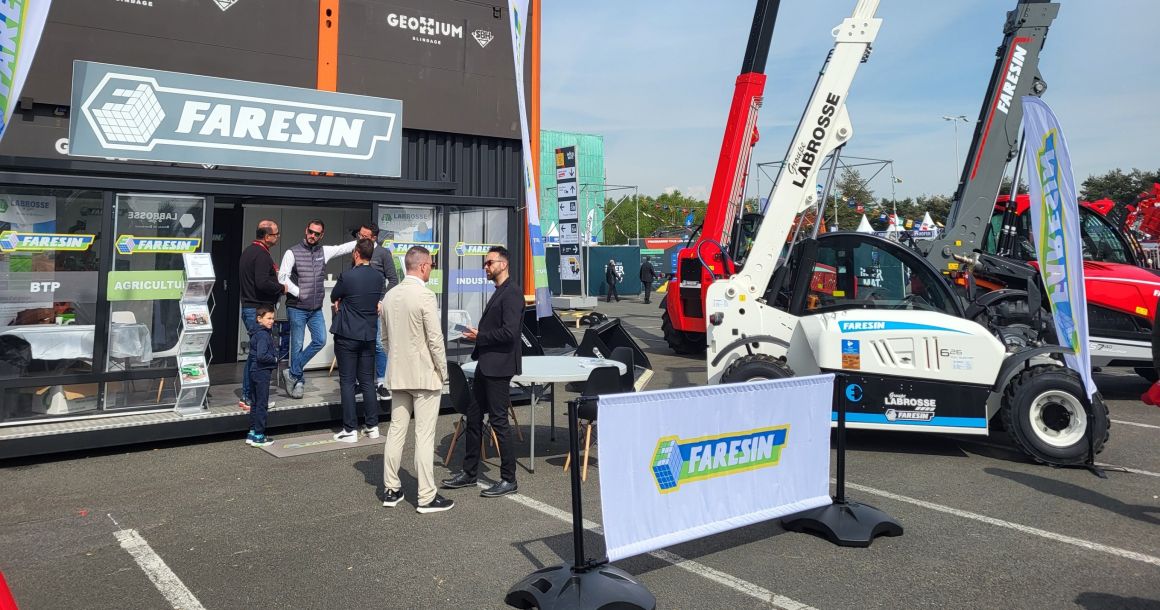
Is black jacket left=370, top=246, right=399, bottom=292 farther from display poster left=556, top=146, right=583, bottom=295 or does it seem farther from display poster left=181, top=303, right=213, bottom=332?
display poster left=556, top=146, right=583, bottom=295

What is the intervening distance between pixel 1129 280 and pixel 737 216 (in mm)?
5074

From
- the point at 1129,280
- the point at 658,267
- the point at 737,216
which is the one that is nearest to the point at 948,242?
the point at 1129,280

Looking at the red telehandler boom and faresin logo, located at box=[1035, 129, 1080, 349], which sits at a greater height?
the red telehandler boom

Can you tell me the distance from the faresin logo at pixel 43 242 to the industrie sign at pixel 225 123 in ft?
2.57

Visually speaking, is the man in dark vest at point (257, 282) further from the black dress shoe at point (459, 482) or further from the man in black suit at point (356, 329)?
the black dress shoe at point (459, 482)

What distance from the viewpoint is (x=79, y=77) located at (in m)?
6.87

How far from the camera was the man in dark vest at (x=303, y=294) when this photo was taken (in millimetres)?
7598

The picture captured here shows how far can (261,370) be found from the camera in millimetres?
6465

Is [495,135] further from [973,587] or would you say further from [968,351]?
[973,587]

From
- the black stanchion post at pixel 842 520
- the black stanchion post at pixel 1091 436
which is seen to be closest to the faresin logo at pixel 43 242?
the black stanchion post at pixel 842 520

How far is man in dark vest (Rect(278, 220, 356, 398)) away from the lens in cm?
760

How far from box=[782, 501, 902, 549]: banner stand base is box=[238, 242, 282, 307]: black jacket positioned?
4.73 meters

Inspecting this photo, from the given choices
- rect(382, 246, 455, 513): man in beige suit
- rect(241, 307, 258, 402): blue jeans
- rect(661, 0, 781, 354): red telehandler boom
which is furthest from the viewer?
rect(661, 0, 781, 354): red telehandler boom

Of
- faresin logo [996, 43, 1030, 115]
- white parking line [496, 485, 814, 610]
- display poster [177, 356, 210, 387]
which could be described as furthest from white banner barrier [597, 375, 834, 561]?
faresin logo [996, 43, 1030, 115]
